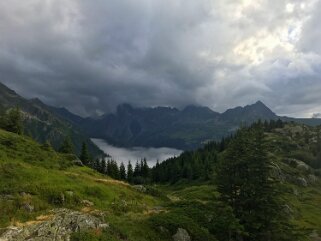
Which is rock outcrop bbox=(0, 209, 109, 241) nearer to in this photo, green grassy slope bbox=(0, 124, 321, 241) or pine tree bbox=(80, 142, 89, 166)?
green grassy slope bbox=(0, 124, 321, 241)

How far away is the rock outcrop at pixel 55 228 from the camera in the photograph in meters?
27.2

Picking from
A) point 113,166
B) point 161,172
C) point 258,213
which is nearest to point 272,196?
point 258,213

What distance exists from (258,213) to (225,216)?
15.7 feet

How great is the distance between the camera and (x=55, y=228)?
29047 millimetres

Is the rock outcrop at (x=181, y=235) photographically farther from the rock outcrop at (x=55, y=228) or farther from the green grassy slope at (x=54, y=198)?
the rock outcrop at (x=55, y=228)

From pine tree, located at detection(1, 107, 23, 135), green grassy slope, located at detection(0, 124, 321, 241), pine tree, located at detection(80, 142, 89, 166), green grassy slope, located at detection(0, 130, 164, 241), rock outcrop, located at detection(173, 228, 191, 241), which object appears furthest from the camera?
pine tree, located at detection(80, 142, 89, 166)

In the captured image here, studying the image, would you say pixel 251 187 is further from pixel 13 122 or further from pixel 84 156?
pixel 84 156

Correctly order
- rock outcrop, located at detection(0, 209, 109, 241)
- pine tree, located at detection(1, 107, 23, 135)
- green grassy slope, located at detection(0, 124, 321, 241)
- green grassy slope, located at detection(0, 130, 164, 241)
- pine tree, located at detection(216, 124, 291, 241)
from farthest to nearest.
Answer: pine tree, located at detection(1, 107, 23, 135)
pine tree, located at detection(216, 124, 291, 241)
green grassy slope, located at detection(0, 124, 321, 241)
green grassy slope, located at detection(0, 130, 164, 241)
rock outcrop, located at detection(0, 209, 109, 241)

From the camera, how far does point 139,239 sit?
1312 inches

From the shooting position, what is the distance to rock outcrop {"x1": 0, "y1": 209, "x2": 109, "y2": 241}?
1072 inches

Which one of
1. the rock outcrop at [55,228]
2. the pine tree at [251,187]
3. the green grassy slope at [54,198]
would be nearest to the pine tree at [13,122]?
the green grassy slope at [54,198]

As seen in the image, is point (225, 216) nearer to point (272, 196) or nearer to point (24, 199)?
point (272, 196)

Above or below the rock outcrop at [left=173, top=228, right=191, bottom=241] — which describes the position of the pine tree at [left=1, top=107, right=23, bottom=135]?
above

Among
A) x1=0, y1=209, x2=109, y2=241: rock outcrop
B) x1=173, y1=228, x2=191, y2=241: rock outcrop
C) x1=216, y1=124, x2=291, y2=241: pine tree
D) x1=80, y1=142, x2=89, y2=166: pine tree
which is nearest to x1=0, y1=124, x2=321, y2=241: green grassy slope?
x1=173, y1=228, x2=191, y2=241: rock outcrop
